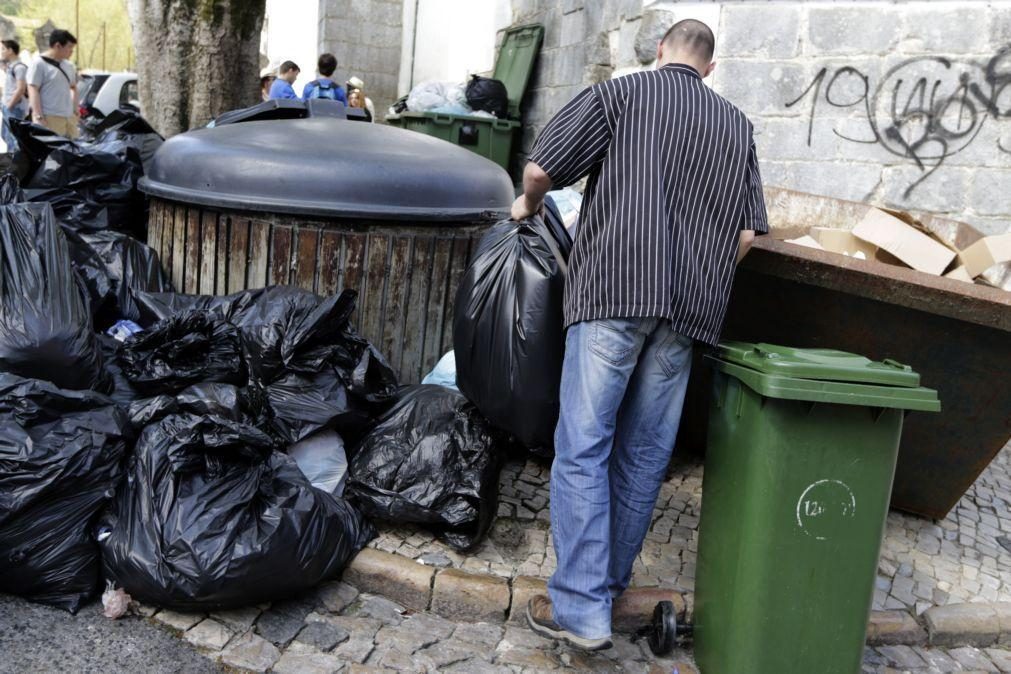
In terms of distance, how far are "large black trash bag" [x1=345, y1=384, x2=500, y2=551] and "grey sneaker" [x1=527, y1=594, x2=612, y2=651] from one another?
1.25ft

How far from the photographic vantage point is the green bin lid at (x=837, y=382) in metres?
2.13

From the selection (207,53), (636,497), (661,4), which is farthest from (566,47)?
(636,497)

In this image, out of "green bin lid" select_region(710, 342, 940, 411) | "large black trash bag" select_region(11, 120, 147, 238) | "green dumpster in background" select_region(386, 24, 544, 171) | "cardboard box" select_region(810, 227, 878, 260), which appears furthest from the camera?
"green dumpster in background" select_region(386, 24, 544, 171)

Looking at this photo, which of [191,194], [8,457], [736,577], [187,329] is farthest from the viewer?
[191,194]

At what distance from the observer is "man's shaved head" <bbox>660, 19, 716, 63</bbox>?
2.57 metres

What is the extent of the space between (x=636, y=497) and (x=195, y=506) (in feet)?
4.22

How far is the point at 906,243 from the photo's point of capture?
3.31m

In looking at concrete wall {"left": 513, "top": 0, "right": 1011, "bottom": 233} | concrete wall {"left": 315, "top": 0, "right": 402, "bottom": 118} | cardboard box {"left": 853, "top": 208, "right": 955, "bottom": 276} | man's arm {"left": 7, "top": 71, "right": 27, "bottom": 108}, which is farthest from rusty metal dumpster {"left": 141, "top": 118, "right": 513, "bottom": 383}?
concrete wall {"left": 315, "top": 0, "right": 402, "bottom": 118}

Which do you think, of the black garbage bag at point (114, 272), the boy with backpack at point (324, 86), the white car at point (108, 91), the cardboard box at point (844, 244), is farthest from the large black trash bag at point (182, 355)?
the white car at point (108, 91)

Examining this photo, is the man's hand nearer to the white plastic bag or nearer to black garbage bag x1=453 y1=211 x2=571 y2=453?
black garbage bag x1=453 y1=211 x2=571 y2=453

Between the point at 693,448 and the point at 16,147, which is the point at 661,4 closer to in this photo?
the point at 693,448

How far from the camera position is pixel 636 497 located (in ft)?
8.70

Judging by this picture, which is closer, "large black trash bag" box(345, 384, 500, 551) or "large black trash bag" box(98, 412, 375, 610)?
"large black trash bag" box(98, 412, 375, 610)

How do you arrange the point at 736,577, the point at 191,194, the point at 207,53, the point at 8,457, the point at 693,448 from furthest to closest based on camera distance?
the point at 207,53 → the point at 693,448 → the point at 191,194 → the point at 8,457 → the point at 736,577
